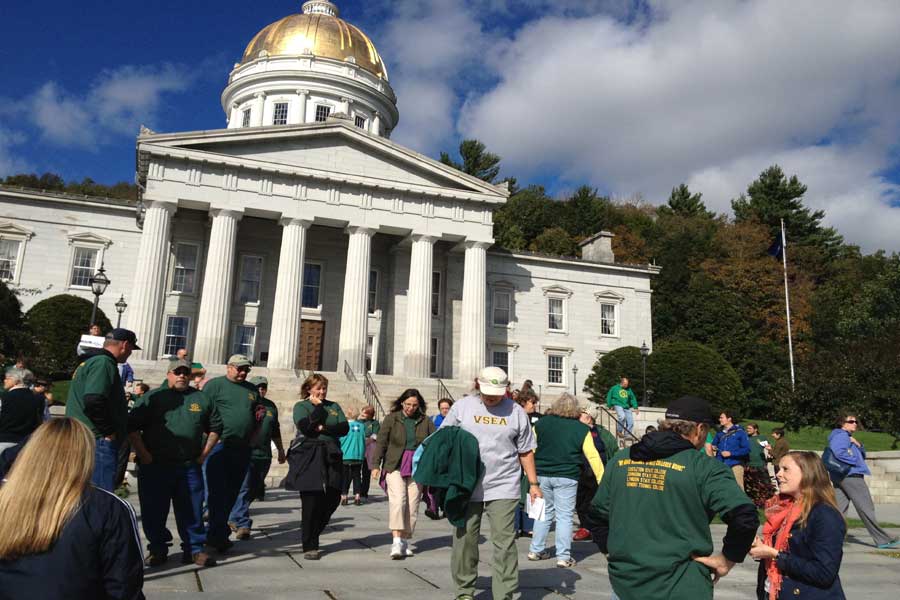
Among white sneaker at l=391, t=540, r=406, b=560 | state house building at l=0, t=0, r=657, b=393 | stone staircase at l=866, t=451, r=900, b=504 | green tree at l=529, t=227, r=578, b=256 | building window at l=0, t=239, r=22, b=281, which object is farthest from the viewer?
green tree at l=529, t=227, r=578, b=256

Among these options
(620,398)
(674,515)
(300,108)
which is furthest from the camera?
(300,108)

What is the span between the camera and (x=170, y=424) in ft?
24.7

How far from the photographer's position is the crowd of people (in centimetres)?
282

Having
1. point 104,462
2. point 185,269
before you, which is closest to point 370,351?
point 185,269

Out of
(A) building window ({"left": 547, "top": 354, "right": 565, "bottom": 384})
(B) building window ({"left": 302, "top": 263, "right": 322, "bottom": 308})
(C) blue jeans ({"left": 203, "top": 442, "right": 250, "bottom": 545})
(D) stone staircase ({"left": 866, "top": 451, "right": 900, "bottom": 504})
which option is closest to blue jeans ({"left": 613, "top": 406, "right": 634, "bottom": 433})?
(D) stone staircase ({"left": 866, "top": 451, "right": 900, "bottom": 504})

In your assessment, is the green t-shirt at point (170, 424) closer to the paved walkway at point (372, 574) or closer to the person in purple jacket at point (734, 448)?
the paved walkway at point (372, 574)

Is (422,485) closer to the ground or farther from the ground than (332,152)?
closer to the ground

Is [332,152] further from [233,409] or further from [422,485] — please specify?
[422,485]

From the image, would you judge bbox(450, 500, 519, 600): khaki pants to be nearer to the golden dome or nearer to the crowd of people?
the crowd of people

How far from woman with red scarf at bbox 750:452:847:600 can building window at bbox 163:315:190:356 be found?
3410 cm

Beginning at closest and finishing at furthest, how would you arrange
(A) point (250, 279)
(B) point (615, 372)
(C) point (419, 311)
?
(C) point (419, 311)
(A) point (250, 279)
(B) point (615, 372)

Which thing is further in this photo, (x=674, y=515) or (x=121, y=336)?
(x=121, y=336)

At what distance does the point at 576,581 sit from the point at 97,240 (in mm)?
36062

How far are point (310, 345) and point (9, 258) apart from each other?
15.8 meters
